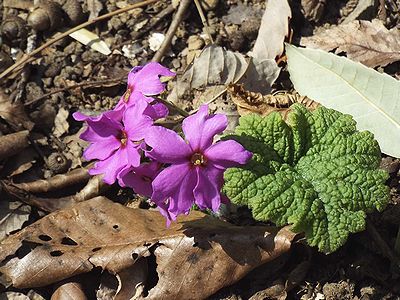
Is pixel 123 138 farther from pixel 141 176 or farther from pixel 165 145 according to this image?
pixel 165 145

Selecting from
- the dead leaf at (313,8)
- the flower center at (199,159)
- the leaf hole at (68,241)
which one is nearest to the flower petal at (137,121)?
the flower center at (199,159)

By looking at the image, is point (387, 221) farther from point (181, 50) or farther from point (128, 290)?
point (181, 50)

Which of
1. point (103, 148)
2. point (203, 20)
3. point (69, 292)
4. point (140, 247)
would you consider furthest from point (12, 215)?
point (203, 20)

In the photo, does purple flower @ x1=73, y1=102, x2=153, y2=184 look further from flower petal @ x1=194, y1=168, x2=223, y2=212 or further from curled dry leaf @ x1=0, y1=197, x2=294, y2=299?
curled dry leaf @ x1=0, y1=197, x2=294, y2=299

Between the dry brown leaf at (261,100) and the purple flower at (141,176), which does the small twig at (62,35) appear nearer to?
the dry brown leaf at (261,100)

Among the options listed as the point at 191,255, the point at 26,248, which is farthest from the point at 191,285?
the point at 26,248

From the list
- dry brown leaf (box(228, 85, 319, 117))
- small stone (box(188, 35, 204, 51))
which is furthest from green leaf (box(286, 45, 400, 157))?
small stone (box(188, 35, 204, 51))
